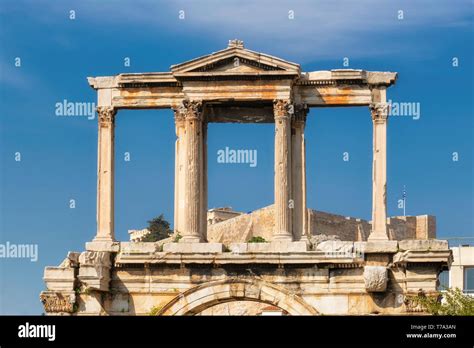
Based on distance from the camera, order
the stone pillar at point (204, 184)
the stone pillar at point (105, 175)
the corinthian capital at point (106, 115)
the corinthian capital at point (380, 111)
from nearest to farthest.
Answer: the corinthian capital at point (380, 111), the stone pillar at point (105, 175), the stone pillar at point (204, 184), the corinthian capital at point (106, 115)

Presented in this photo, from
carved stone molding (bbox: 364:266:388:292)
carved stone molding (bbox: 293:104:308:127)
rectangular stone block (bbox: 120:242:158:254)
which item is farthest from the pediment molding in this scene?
carved stone molding (bbox: 364:266:388:292)

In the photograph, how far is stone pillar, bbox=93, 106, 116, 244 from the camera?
41.2 m

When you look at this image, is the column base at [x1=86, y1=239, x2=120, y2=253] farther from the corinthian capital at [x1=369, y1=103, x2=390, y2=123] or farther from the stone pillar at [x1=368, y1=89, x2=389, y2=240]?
the corinthian capital at [x1=369, y1=103, x2=390, y2=123]

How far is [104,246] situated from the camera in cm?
4084

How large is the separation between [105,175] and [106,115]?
1494 millimetres

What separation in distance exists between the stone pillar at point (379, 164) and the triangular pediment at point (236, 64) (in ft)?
7.05

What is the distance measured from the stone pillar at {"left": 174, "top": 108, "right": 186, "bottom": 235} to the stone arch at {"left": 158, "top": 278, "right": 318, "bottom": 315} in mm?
2010

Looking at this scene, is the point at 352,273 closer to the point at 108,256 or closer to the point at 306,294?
the point at 306,294

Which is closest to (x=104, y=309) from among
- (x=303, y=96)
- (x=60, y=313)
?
(x=60, y=313)

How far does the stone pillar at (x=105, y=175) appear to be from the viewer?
41188 mm

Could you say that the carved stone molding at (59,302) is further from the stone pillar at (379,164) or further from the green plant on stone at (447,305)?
the green plant on stone at (447,305)

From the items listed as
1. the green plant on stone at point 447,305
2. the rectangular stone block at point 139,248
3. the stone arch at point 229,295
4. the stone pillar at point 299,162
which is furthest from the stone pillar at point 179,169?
the green plant on stone at point 447,305
